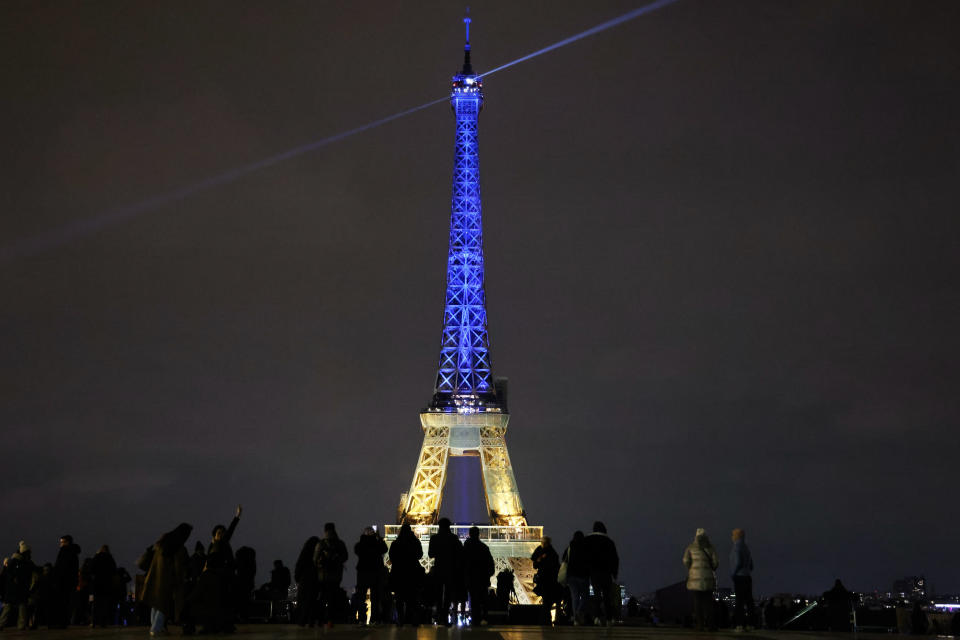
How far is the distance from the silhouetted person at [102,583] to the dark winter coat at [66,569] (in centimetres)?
52

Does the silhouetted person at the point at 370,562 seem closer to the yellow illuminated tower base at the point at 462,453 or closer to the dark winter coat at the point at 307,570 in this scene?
the dark winter coat at the point at 307,570

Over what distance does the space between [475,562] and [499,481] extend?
46500 mm

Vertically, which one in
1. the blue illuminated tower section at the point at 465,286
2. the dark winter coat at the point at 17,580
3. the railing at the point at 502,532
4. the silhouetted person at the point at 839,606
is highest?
the blue illuminated tower section at the point at 465,286

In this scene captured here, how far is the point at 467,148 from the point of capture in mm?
74250

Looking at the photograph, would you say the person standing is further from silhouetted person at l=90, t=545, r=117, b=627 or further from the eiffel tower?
the eiffel tower

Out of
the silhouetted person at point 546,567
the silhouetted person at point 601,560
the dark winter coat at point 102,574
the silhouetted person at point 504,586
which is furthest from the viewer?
the silhouetted person at point 504,586

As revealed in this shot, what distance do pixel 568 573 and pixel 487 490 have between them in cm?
4710

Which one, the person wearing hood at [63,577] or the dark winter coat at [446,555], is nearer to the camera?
the dark winter coat at [446,555]

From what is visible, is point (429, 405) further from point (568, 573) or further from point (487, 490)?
point (568, 573)

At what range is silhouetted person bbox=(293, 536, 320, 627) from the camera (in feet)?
55.2

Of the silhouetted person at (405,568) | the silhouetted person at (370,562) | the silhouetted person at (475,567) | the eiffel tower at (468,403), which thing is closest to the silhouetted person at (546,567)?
the silhouetted person at (475,567)

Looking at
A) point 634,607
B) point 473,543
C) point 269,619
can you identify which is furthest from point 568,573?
point 634,607

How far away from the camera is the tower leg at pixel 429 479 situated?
2452 inches

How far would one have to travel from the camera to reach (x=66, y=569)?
733 inches
